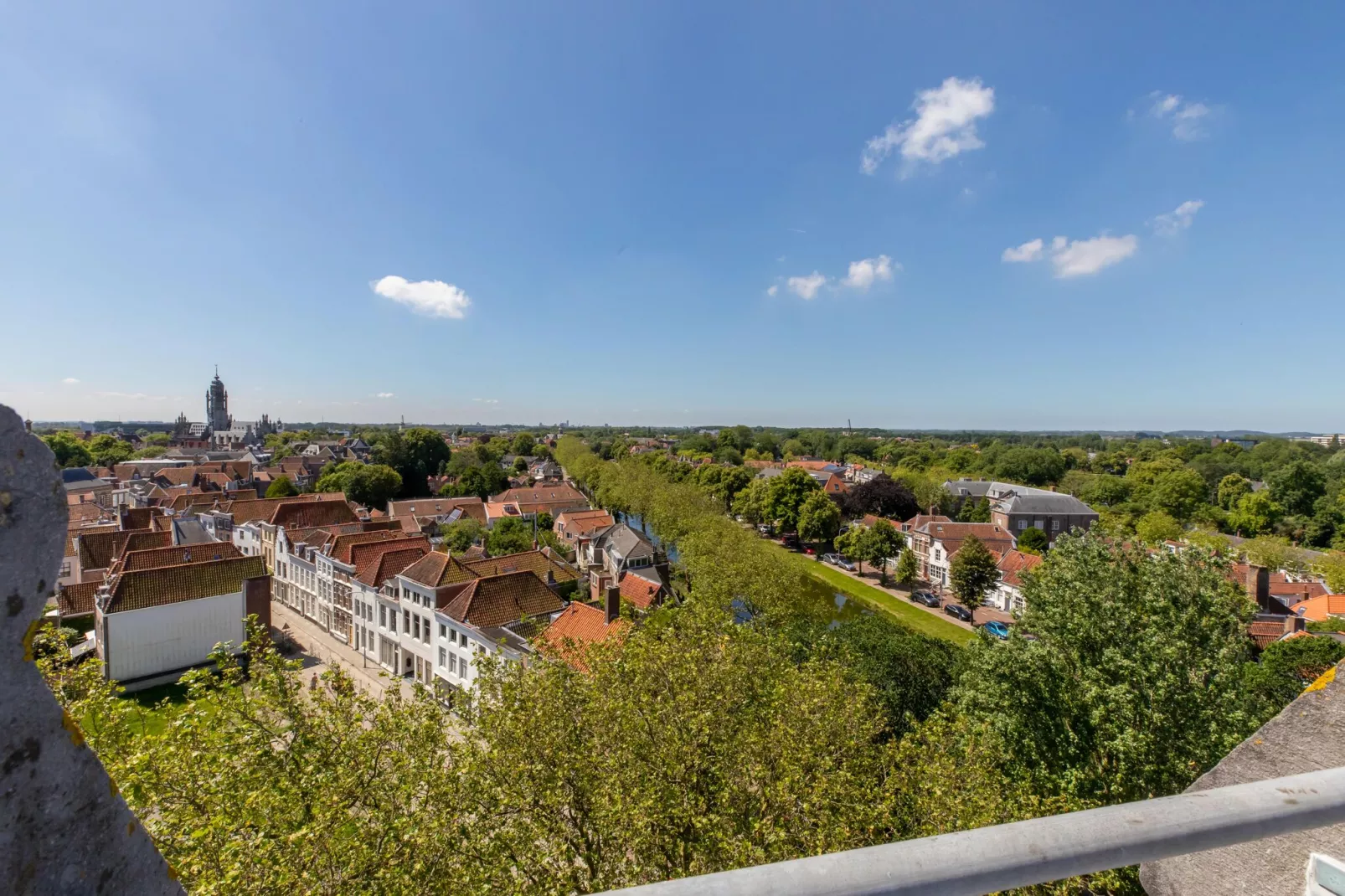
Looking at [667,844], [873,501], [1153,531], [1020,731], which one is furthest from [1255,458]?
[667,844]

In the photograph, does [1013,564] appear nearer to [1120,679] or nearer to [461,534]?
[1120,679]

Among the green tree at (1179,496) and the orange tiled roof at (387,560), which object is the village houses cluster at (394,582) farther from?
the green tree at (1179,496)

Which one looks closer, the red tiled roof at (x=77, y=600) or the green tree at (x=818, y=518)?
the red tiled roof at (x=77, y=600)

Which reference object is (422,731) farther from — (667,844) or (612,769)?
(667,844)

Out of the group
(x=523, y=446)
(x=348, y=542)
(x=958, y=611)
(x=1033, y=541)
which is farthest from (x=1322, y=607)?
(x=523, y=446)

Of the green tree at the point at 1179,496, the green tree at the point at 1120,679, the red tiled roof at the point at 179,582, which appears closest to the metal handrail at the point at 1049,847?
the green tree at the point at 1120,679

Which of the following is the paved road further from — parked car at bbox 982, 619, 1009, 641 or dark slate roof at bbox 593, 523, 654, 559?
parked car at bbox 982, 619, 1009, 641
